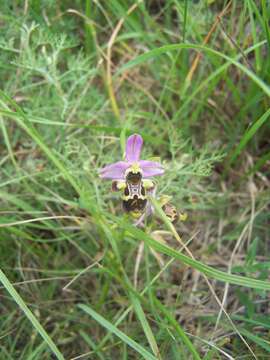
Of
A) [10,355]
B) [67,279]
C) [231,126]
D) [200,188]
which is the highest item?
[231,126]

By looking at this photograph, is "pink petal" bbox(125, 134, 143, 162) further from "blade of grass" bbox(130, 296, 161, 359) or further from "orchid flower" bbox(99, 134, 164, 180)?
"blade of grass" bbox(130, 296, 161, 359)

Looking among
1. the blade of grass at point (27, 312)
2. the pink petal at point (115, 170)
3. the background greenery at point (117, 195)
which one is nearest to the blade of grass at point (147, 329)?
the background greenery at point (117, 195)

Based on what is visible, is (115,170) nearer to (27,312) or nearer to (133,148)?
(133,148)

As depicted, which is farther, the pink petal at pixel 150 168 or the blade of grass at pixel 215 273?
the pink petal at pixel 150 168

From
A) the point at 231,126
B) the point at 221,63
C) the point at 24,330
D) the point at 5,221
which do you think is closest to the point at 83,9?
the point at 221,63

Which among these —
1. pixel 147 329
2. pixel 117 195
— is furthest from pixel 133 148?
pixel 147 329

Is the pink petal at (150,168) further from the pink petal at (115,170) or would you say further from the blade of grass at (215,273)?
the blade of grass at (215,273)

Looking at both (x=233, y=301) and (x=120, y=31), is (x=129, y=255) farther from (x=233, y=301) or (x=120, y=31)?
(x=120, y=31)
